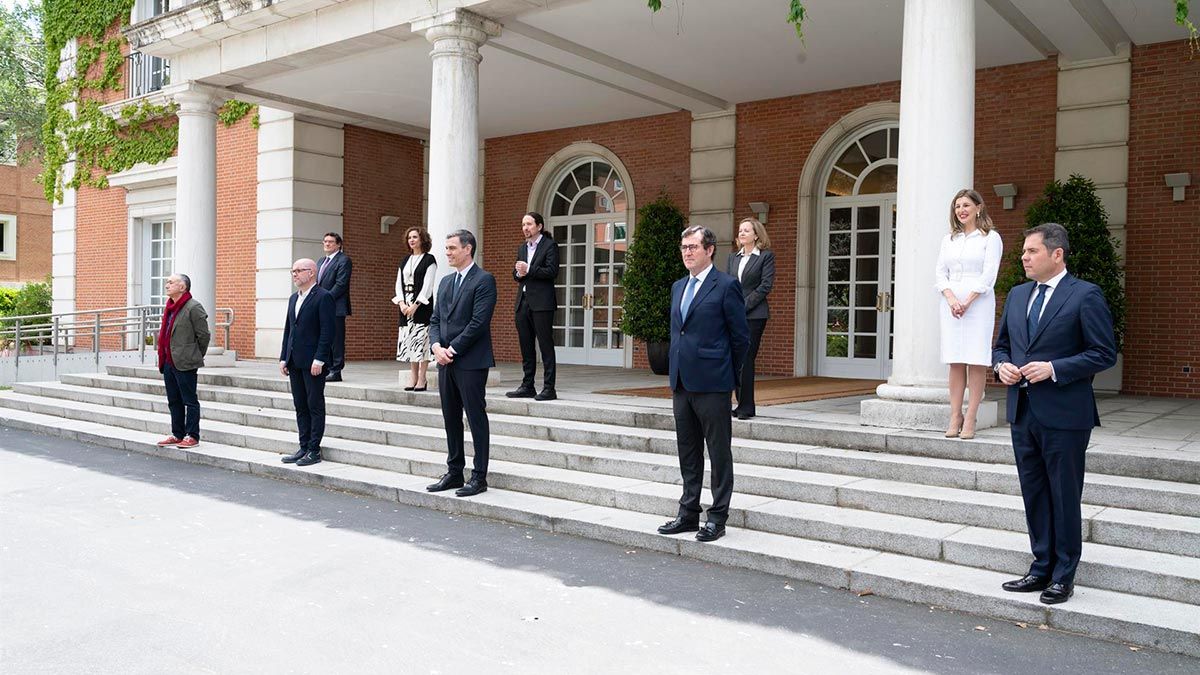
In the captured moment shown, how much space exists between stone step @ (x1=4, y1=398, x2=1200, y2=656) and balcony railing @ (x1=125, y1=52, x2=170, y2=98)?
11.5 meters

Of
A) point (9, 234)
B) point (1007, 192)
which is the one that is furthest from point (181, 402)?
point (9, 234)

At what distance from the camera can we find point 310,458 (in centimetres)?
818

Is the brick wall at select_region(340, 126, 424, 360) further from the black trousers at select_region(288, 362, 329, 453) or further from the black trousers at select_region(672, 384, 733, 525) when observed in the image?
the black trousers at select_region(672, 384, 733, 525)

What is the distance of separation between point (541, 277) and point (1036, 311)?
5061mm

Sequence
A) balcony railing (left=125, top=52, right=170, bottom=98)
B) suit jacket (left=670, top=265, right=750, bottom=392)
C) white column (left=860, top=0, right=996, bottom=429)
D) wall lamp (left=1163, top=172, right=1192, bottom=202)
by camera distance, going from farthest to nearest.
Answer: balcony railing (left=125, top=52, right=170, bottom=98) < wall lamp (left=1163, top=172, right=1192, bottom=202) < white column (left=860, top=0, right=996, bottom=429) < suit jacket (left=670, top=265, right=750, bottom=392)

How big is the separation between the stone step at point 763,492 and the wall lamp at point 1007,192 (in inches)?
245

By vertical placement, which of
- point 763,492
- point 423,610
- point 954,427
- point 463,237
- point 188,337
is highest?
point 463,237

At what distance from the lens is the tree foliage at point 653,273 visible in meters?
12.3

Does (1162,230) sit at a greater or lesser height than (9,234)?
lesser

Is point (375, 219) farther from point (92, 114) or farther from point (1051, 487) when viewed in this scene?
point (1051, 487)

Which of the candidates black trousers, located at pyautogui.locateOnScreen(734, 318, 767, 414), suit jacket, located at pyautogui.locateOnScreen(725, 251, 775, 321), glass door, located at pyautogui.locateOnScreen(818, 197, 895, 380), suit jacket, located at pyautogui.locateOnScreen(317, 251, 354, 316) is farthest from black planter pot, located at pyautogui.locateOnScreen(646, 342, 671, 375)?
suit jacket, located at pyautogui.locateOnScreen(725, 251, 775, 321)

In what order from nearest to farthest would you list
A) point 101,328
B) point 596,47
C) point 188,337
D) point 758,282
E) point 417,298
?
1. point 758,282
2. point 188,337
3. point 417,298
4. point 596,47
5. point 101,328

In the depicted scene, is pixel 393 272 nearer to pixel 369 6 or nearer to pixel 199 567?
pixel 369 6

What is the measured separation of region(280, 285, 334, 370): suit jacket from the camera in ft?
26.2
